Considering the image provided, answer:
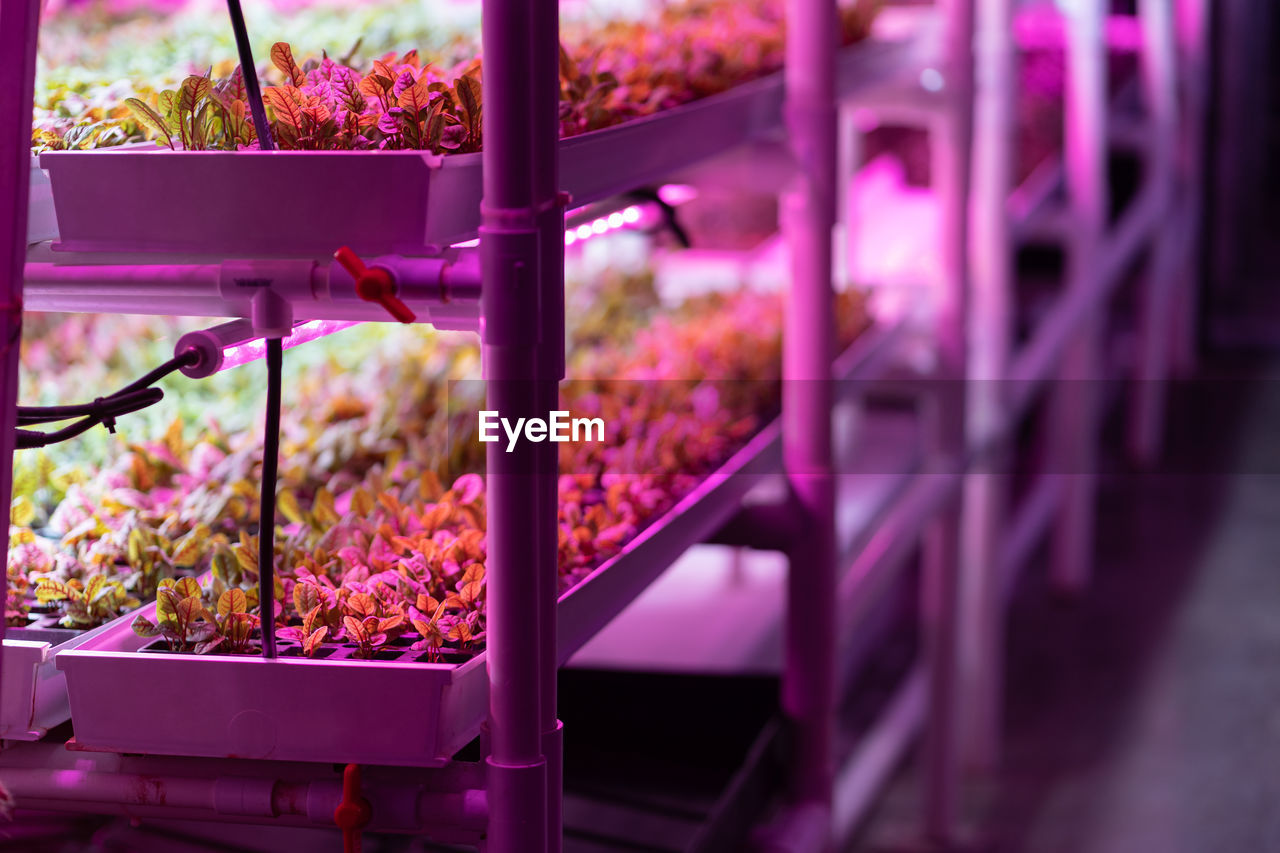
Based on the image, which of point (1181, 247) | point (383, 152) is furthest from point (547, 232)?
point (1181, 247)

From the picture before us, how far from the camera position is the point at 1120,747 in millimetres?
2738

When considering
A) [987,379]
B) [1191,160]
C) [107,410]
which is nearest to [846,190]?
[987,379]

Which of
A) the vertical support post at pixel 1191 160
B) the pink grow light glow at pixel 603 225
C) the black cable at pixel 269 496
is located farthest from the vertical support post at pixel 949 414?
the vertical support post at pixel 1191 160

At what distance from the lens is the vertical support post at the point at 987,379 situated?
252 centimetres

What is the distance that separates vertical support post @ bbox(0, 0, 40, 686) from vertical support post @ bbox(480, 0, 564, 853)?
0.25 metres

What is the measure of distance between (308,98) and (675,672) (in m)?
0.83

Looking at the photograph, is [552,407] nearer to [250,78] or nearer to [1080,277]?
[250,78]

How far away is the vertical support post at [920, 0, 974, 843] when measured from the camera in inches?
84.0

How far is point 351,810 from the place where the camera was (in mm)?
838

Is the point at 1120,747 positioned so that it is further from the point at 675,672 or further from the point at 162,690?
the point at 162,690

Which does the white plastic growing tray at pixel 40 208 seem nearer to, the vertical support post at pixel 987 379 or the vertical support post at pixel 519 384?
the vertical support post at pixel 519 384

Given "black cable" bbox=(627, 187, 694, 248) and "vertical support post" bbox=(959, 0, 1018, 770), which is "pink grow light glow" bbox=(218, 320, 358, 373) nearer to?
"black cable" bbox=(627, 187, 694, 248)

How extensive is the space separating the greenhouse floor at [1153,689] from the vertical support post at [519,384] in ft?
5.80

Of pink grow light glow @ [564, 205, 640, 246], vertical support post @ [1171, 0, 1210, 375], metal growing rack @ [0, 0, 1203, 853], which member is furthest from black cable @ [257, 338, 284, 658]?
vertical support post @ [1171, 0, 1210, 375]
